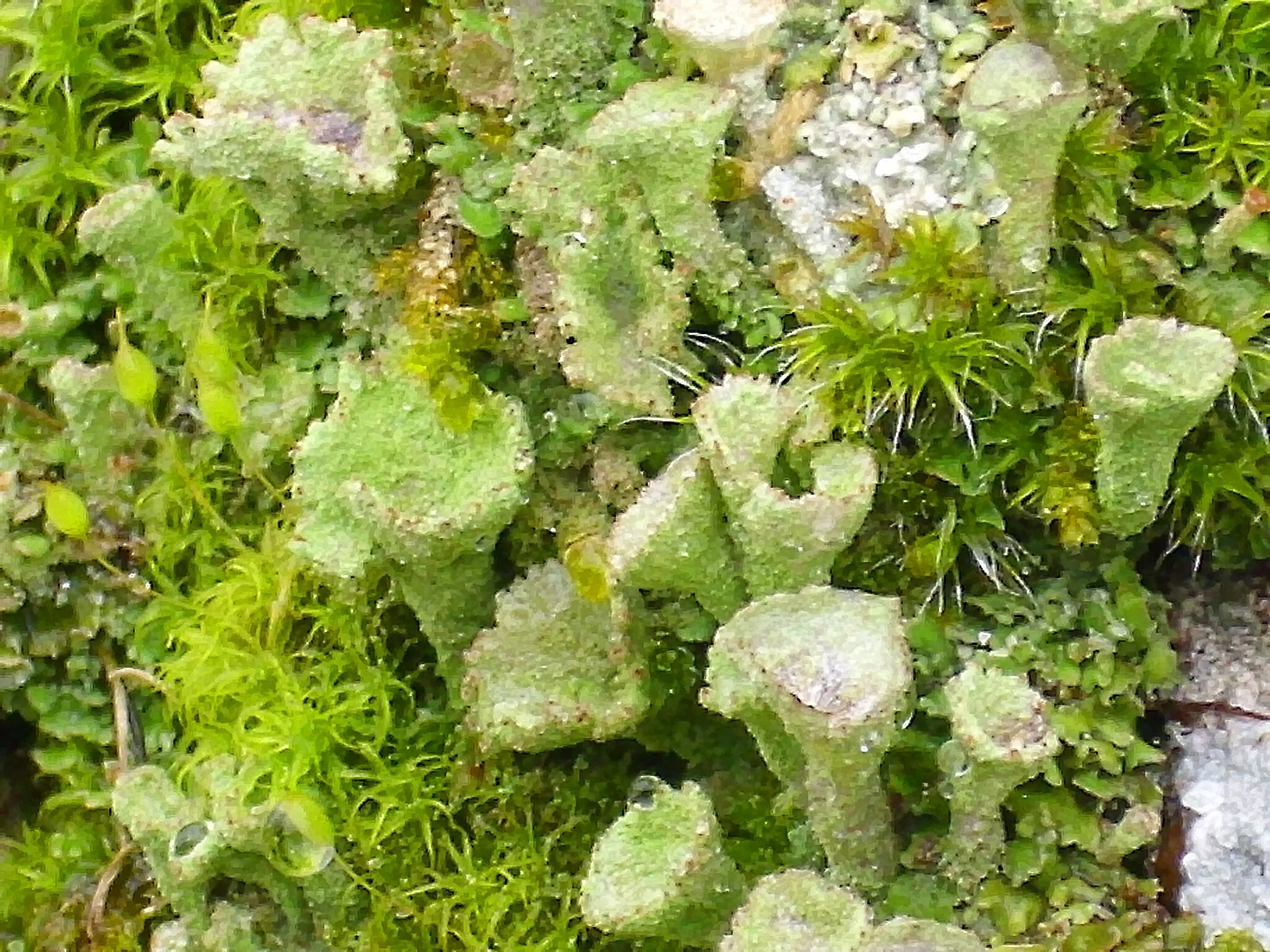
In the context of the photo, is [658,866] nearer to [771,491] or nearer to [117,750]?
[771,491]

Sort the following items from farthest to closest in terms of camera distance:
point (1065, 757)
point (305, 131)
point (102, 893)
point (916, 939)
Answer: point (102, 893)
point (305, 131)
point (1065, 757)
point (916, 939)

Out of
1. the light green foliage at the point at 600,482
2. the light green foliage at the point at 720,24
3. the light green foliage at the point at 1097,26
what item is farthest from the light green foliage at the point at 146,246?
the light green foliage at the point at 1097,26

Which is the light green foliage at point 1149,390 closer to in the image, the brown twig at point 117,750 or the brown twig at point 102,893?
the brown twig at point 117,750

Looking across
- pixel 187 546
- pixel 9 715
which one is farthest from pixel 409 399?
pixel 9 715

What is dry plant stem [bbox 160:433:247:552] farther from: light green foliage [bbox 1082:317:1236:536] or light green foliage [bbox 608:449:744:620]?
light green foliage [bbox 1082:317:1236:536]

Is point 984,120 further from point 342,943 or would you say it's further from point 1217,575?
point 342,943

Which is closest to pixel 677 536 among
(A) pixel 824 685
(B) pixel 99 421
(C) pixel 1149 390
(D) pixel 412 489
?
(A) pixel 824 685
